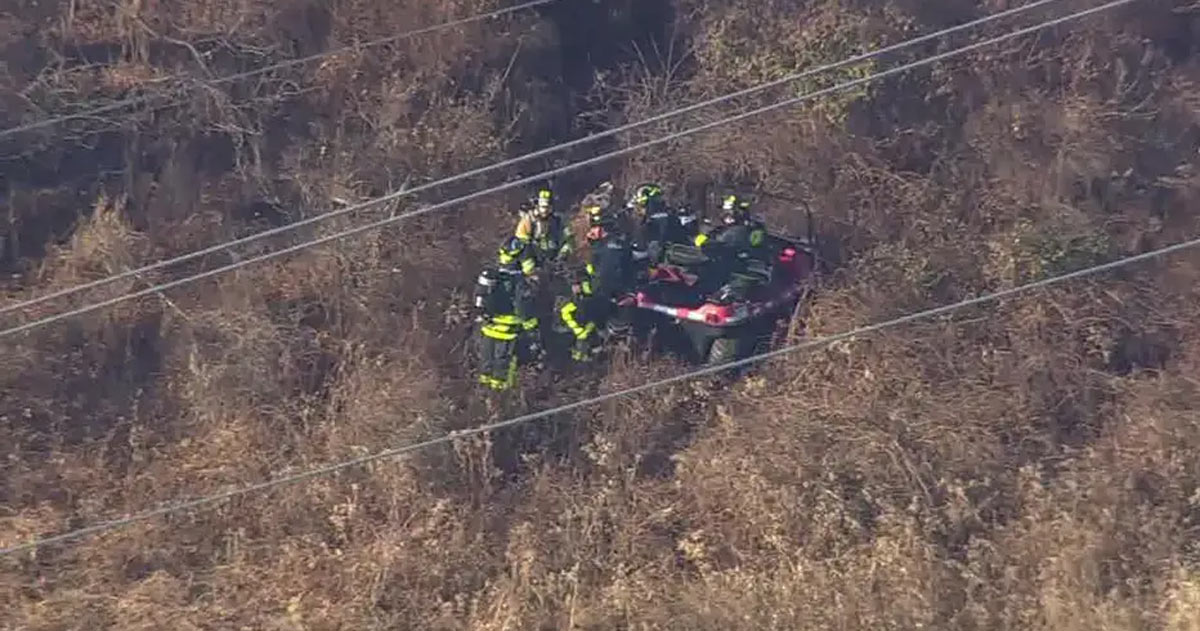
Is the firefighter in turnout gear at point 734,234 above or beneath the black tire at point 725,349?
above

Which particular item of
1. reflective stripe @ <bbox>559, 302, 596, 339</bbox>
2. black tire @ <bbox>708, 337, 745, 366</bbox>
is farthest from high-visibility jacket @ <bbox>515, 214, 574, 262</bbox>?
black tire @ <bbox>708, 337, 745, 366</bbox>

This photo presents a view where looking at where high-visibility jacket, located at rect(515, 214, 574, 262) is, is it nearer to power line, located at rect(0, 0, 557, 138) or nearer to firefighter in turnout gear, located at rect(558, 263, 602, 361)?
firefighter in turnout gear, located at rect(558, 263, 602, 361)

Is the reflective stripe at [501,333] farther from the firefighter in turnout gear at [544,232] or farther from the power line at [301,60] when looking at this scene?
the power line at [301,60]

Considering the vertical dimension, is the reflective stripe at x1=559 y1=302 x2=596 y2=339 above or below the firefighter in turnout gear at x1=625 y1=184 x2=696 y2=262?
below

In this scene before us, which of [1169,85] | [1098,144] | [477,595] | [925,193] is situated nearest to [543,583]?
[477,595]

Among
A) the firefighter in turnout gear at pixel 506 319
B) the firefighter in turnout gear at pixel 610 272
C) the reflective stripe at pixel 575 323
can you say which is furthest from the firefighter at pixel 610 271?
the firefighter in turnout gear at pixel 506 319

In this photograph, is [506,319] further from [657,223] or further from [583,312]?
[657,223]
